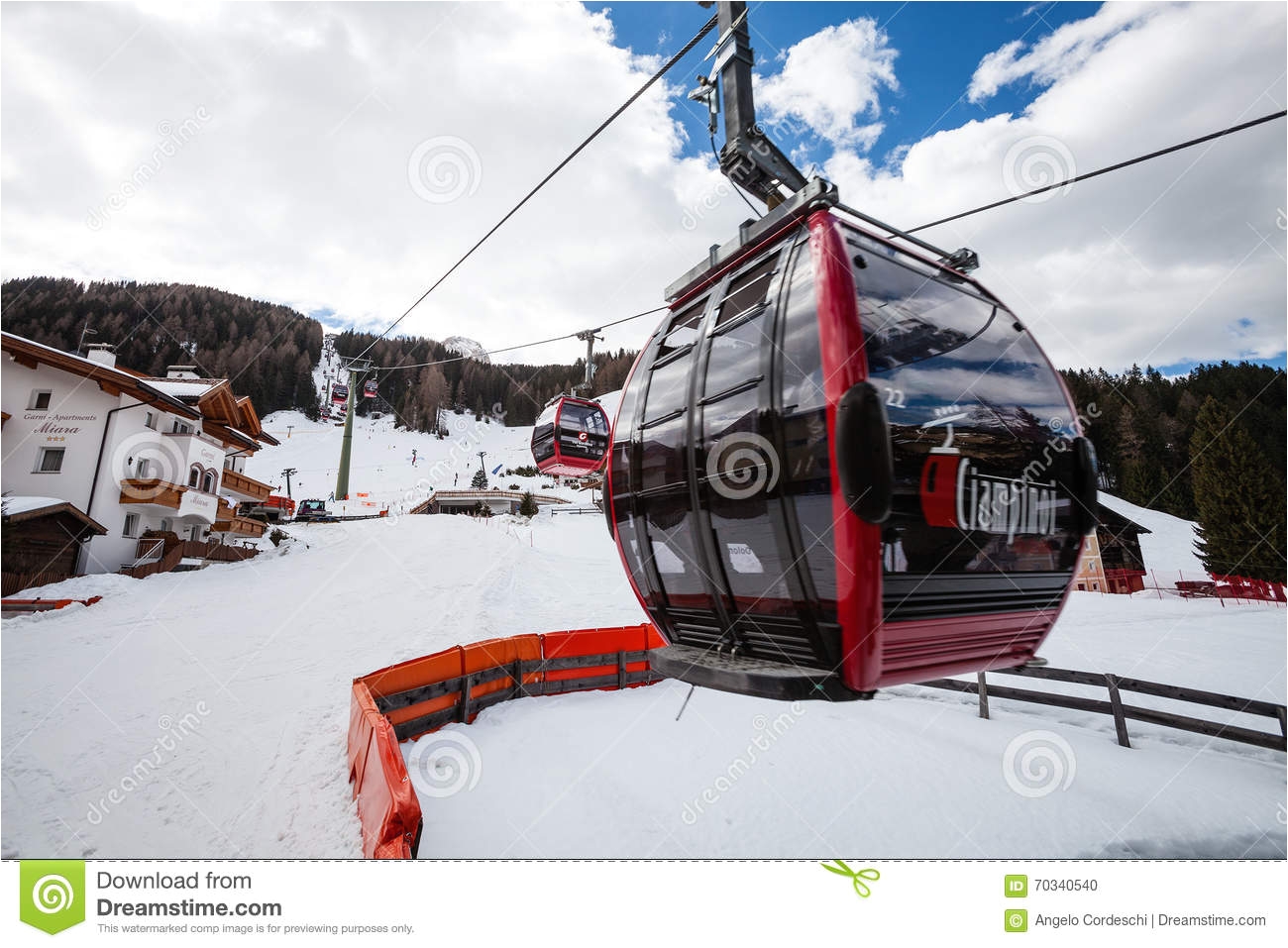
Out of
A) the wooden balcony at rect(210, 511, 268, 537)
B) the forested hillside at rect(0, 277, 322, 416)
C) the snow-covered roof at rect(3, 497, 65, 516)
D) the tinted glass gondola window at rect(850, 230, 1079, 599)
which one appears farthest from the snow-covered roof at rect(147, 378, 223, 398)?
the forested hillside at rect(0, 277, 322, 416)

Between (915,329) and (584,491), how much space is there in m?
50.8

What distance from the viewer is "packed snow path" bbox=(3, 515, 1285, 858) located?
13.1ft

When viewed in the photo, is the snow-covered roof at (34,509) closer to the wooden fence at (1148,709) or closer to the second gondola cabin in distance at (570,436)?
the second gondola cabin in distance at (570,436)

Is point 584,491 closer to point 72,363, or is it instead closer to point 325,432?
point 325,432

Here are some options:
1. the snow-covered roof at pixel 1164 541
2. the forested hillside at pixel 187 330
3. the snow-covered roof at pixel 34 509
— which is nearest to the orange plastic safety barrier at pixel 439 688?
the snow-covered roof at pixel 34 509

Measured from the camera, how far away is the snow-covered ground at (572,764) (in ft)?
13.1

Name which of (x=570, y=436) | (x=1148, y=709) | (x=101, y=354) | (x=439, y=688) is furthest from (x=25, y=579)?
(x=1148, y=709)

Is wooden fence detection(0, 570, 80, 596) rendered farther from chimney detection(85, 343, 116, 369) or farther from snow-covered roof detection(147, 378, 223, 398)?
chimney detection(85, 343, 116, 369)

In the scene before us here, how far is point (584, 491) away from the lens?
172ft

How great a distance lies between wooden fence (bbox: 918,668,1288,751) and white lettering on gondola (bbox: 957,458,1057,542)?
10.0 feet

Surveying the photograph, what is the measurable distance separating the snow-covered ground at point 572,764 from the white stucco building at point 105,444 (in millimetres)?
6803

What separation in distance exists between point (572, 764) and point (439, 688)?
1.81m

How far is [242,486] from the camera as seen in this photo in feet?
73.3
